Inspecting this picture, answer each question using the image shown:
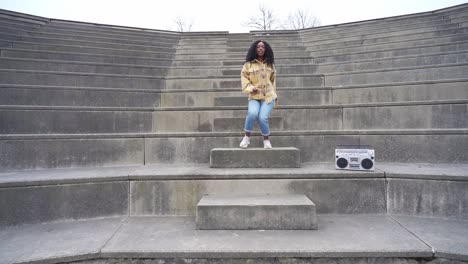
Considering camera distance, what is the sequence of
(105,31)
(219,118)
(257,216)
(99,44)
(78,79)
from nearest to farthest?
(257,216), (219,118), (78,79), (99,44), (105,31)

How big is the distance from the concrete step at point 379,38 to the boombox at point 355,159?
16.7ft

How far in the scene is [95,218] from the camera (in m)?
2.92

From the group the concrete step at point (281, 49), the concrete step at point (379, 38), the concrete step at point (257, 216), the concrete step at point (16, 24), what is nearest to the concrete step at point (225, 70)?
the concrete step at point (281, 49)

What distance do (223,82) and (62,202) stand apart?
3632 mm

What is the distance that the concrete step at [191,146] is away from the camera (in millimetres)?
3373

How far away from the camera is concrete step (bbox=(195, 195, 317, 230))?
2.53 m

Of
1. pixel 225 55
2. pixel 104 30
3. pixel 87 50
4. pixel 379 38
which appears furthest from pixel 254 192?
pixel 104 30

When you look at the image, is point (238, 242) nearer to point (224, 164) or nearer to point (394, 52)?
point (224, 164)

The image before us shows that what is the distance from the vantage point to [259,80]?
3996 millimetres

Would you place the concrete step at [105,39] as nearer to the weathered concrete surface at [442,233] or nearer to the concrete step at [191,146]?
the concrete step at [191,146]

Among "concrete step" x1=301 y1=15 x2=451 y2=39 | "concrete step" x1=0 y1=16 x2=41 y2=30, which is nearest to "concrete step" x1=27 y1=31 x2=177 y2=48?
"concrete step" x1=0 y1=16 x2=41 y2=30

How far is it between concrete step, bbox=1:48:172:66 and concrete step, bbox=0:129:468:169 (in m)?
3.04

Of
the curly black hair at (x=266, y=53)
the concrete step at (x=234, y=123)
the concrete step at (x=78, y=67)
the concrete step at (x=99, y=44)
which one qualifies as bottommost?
the concrete step at (x=234, y=123)

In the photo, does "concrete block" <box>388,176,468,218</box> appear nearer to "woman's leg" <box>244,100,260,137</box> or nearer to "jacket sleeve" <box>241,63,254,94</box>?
"woman's leg" <box>244,100,260,137</box>
